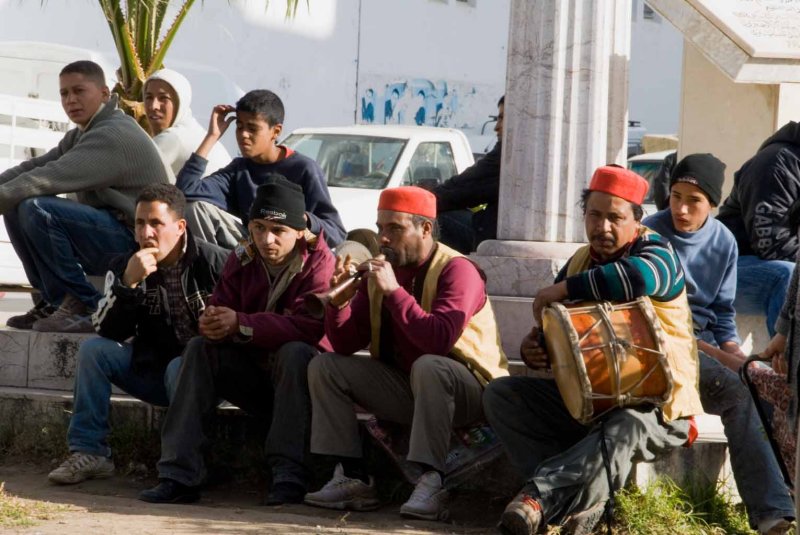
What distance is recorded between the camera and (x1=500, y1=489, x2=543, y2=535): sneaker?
215 inches

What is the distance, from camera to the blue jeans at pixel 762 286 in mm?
7218

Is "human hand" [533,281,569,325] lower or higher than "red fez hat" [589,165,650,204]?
lower

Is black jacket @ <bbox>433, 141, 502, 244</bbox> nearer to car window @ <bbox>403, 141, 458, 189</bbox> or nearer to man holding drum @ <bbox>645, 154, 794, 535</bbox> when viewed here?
man holding drum @ <bbox>645, 154, 794, 535</bbox>

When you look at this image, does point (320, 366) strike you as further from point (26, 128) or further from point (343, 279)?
point (26, 128)

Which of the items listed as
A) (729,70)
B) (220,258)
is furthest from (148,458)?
(729,70)

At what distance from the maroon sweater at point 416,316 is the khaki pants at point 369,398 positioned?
0.23 ft

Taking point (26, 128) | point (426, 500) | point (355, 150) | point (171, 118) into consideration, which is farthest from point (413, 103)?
point (426, 500)

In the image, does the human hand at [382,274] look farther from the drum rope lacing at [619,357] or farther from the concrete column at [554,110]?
the concrete column at [554,110]

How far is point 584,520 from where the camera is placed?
566cm

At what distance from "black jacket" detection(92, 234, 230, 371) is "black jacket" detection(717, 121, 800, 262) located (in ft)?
8.44

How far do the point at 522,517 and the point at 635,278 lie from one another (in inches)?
40.2

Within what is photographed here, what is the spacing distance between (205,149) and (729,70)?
342 centimetres

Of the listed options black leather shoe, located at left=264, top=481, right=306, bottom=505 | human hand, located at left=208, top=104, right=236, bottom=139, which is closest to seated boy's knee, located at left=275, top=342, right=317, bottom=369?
black leather shoe, located at left=264, top=481, right=306, bottom=505

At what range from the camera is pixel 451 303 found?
20.1ft
